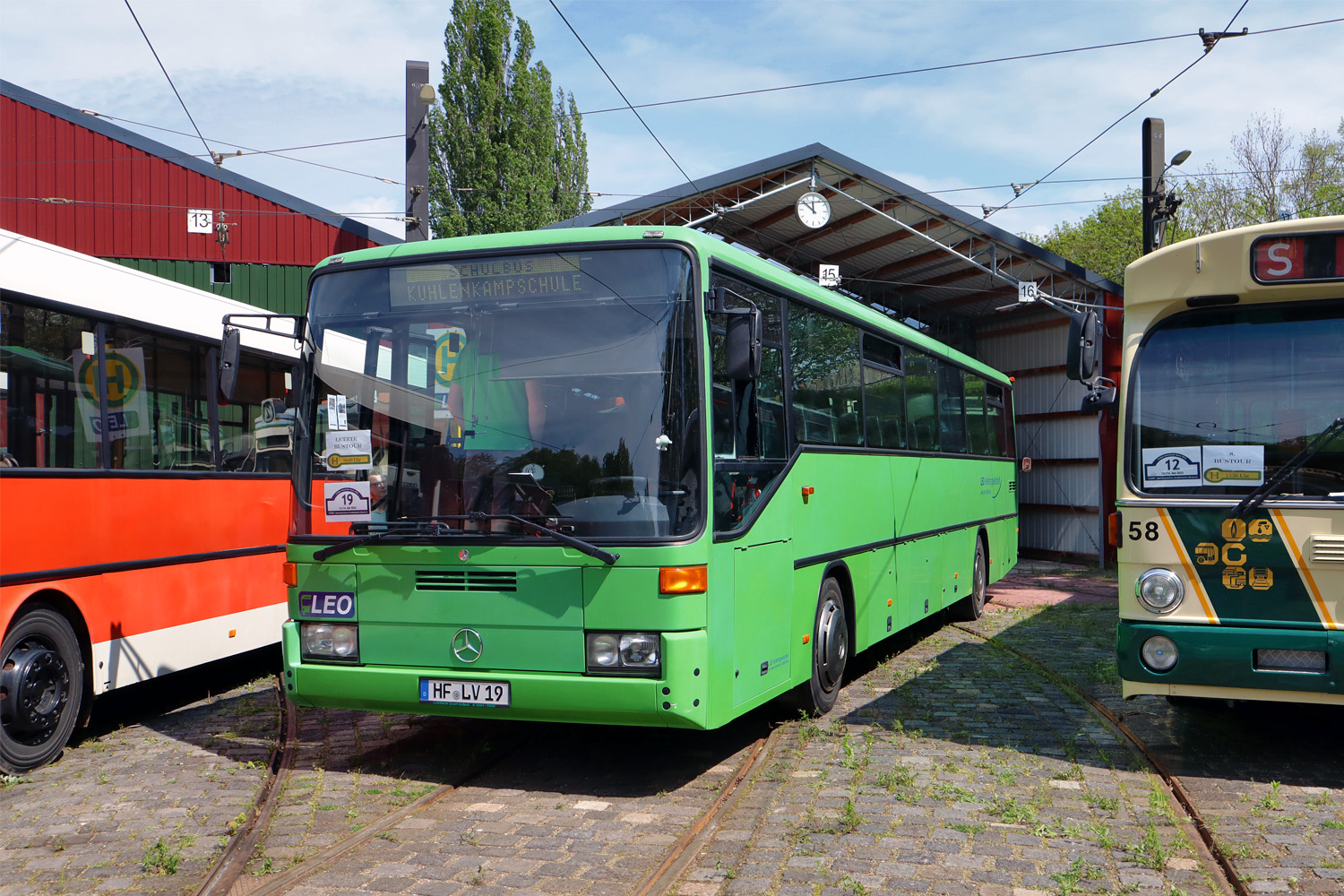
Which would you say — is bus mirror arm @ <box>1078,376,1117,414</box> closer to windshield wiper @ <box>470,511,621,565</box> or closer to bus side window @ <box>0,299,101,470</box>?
windshield wiper @ <box>470,511,621,565</box>

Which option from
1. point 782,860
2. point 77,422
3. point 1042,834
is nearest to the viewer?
point 782,860

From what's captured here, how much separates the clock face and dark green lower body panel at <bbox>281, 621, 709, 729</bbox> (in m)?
13.5

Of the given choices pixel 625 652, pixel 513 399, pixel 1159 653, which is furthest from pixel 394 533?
pixel 1159 653

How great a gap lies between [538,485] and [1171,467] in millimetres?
3558

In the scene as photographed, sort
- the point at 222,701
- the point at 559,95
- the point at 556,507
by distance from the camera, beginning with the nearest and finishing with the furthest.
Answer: the point at 556,507 < the point at 222,701 < the point at 559,95

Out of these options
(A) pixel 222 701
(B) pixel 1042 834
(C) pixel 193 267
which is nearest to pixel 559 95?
(C) pixel 193 267

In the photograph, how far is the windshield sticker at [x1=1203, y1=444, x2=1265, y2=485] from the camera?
6.17m

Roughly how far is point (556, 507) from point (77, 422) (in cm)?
353

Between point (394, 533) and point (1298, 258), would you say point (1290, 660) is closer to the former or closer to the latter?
point (1298, 258)

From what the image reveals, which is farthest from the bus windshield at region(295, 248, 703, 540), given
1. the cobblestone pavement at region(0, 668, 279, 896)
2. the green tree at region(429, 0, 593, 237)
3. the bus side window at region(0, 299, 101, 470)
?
the green tree at region(429, 0, 593, 237)

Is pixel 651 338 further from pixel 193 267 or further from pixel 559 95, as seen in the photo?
pixel 559 95

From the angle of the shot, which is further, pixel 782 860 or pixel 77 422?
pixel 77 422

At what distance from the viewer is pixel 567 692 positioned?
5777mm

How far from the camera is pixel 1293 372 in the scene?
621cm
